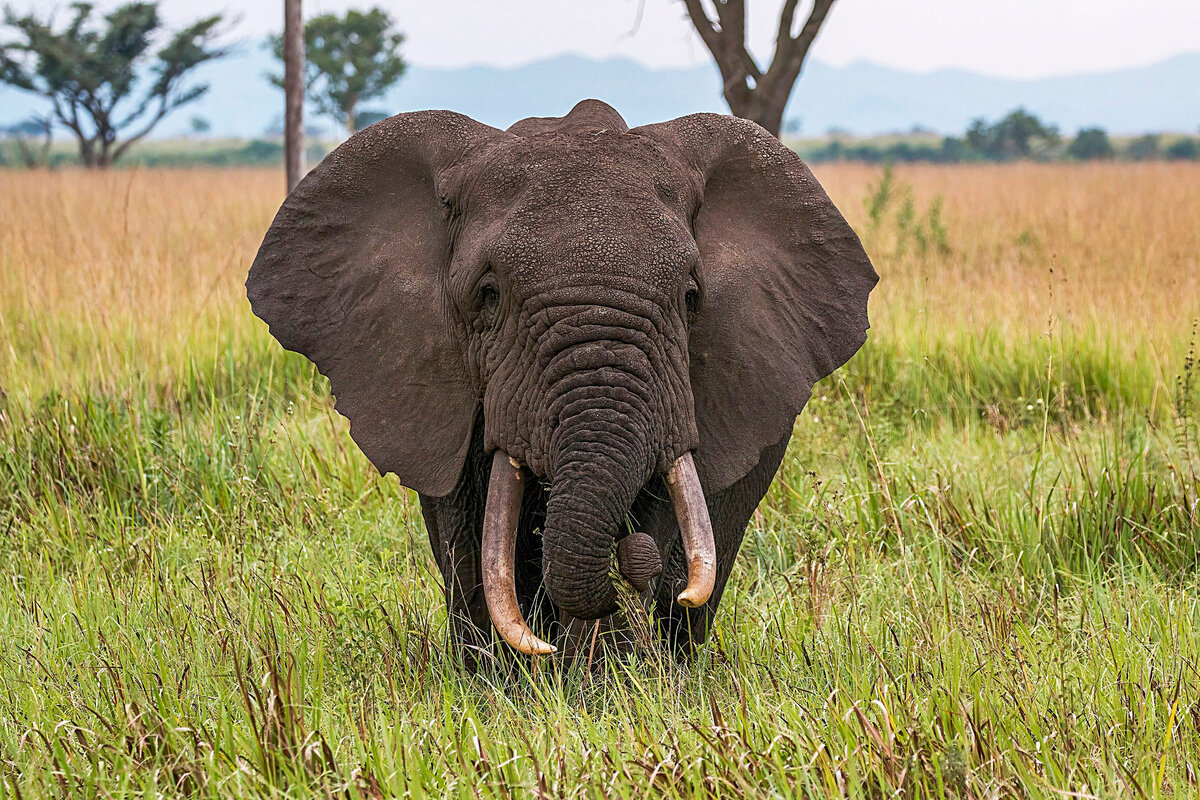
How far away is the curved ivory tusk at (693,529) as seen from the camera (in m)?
2.70

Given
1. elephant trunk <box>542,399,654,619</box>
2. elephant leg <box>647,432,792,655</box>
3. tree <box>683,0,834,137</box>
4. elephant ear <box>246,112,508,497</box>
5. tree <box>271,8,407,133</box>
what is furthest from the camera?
tree <box>271,8,407,133</box>

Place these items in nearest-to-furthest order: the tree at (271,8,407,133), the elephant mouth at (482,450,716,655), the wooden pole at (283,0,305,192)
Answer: the elephant mouth at (482,450,716,655), the wooden pole at (283,0,305,192), the tree at (271,8,407,133)

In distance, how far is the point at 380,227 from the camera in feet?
10.6

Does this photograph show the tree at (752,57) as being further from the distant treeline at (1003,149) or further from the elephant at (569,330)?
the distant treeline at (1003,149)

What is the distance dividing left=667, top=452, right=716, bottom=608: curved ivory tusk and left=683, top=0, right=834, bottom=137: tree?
4.39 meters

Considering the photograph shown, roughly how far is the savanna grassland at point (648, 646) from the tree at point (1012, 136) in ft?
153

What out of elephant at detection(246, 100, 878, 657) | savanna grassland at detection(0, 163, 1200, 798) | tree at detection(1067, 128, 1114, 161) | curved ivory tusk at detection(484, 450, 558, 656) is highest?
tree at detection(1067, 128, 1114, 161)

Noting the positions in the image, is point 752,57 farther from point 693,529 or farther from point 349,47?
point 349,47

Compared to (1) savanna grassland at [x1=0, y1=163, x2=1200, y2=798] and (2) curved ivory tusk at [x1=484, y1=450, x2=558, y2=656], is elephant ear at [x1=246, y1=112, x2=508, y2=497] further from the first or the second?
(1) savanna grassland at [x1=0, y1=163, x2=1200, y2=798]

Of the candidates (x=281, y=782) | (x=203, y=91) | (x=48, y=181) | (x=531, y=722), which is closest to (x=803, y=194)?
(x=531, y=722)

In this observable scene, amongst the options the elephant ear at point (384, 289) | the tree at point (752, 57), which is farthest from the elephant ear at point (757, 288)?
the tree at point (752, 57)

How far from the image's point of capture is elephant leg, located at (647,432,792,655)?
332cm

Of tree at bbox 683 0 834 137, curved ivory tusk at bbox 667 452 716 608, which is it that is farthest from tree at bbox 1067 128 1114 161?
curved ivory tusk at bbox 667 452 716 608

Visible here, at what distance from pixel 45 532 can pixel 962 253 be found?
27.4 ft
